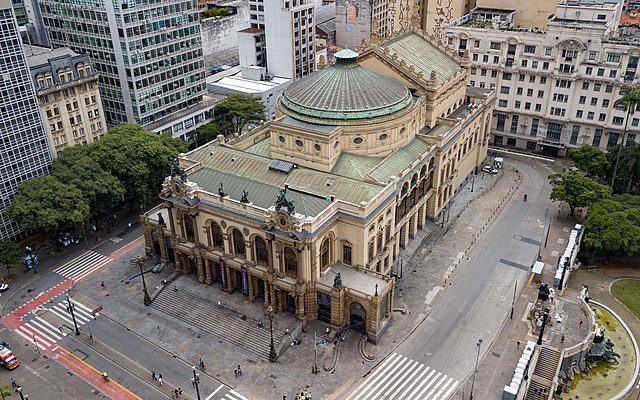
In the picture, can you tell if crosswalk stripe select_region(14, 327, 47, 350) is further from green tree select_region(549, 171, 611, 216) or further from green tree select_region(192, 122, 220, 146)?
green tree select_region(549, 171, 611, 216)

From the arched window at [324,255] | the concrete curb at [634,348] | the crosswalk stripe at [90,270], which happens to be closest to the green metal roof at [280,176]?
the arched window at [324,255]

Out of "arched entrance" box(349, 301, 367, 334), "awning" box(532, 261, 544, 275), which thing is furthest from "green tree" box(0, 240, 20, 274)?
"awning" box(532, 261, 544, 275)

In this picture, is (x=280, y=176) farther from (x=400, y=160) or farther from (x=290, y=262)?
(x=400, y=160)

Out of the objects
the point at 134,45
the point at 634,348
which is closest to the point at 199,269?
the point at 134,45

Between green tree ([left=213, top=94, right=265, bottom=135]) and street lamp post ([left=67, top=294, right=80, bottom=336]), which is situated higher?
green tree ([left=213, top=94, right=265, bottom=135])

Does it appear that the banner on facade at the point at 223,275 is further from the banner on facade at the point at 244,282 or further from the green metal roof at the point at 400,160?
the green metal roof at the point at 400,160

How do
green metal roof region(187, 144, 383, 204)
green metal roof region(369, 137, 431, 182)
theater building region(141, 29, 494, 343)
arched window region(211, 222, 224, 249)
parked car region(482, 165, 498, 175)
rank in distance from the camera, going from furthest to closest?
parked car region(482, 165, 498, 175) → green metal roof region(369, 137, 431, 182) → arched window region(211, 222, 224, 249) → green metal roof region(187, 144, 383, 204) → theater building region(141, 29, 494, 343)
